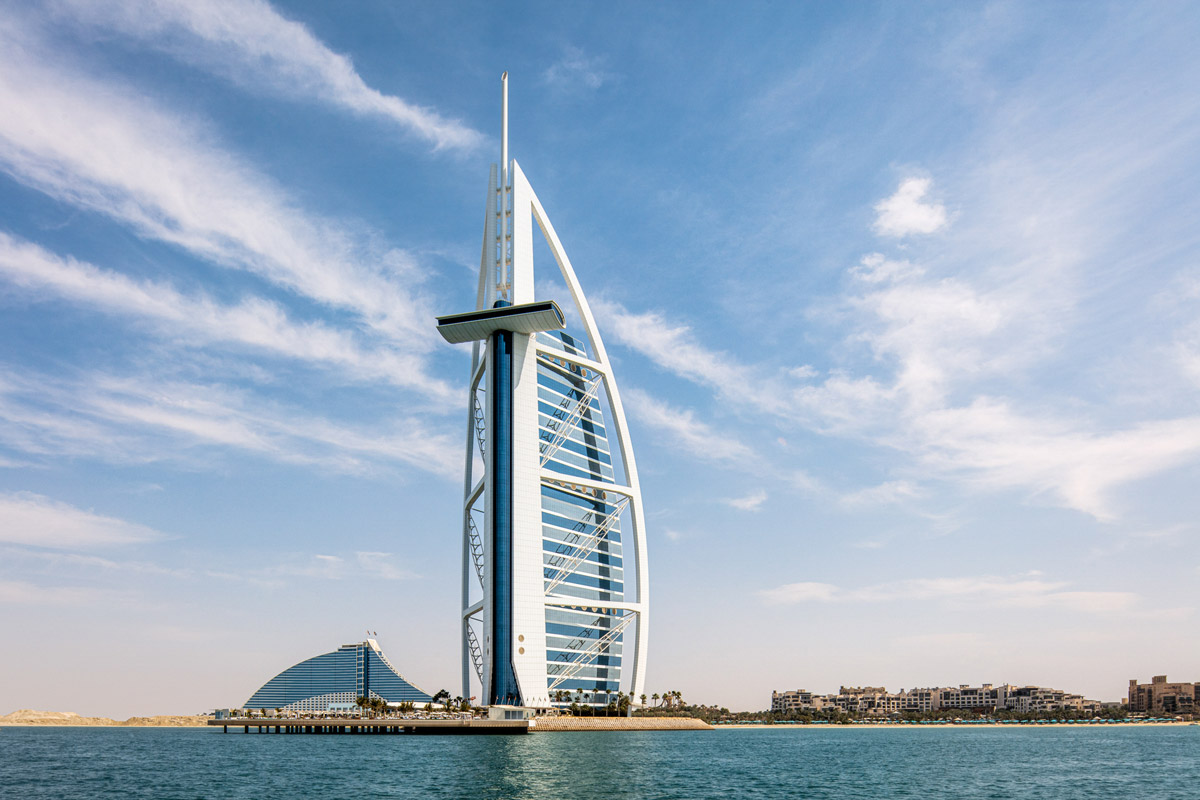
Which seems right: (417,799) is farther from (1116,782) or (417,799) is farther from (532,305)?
(532,305)

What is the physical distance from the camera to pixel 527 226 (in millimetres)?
128500

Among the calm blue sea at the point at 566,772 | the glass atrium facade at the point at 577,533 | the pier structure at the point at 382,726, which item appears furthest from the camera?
the glass atrium facade at the point at 577,533

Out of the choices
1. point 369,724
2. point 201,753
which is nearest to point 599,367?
point 369,724

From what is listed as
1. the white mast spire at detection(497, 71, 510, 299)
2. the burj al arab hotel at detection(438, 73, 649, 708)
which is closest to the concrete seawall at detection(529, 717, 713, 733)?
the burj al arab hotel at detection(438, 73, 649, 708)

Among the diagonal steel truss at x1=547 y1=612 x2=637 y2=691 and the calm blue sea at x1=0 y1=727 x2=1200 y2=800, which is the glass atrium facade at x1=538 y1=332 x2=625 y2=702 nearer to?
the diagonal steel truss at x1=547 y1=612 x2=637 y2=691

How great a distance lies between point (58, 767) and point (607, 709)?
218 ft

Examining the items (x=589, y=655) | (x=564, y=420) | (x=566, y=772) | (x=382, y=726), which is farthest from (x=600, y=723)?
(x=566, y=772)

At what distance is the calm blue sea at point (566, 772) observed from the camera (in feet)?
176

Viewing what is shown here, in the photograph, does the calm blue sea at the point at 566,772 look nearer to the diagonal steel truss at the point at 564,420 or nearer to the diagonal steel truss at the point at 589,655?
the diagonal steel truss at the point at 589,655

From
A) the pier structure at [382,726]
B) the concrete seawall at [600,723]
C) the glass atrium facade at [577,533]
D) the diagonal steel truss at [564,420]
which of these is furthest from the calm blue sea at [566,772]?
the diagonal steel truss at [564,420]

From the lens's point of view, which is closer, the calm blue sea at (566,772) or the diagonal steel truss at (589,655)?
the calm blue sea at (566,772)

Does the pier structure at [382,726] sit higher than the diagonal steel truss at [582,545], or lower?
lower

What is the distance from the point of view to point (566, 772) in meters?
59.6

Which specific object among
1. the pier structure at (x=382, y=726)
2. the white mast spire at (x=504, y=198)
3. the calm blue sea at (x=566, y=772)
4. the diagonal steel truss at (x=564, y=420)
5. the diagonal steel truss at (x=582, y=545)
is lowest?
the pier structure at (x=382, y=726)
